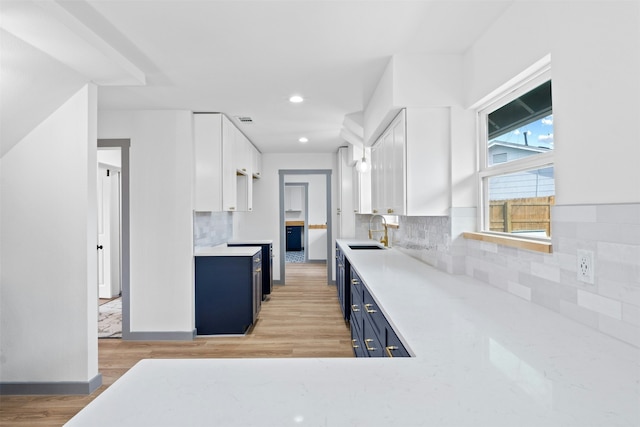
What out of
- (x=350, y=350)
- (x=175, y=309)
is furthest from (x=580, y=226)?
(x=175, y=309)

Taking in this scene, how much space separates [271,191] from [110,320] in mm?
3281

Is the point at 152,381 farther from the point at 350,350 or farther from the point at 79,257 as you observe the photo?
the point at 350,350

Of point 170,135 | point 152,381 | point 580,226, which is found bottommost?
point 152,381

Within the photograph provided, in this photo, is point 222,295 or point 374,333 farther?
point 222,295

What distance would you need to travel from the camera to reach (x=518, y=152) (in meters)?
2.01

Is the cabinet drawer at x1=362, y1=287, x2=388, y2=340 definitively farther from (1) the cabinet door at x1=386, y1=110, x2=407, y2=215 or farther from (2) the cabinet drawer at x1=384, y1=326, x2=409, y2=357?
(1) the cabinet door at x1=386, y1=110, x2=407, y2=215

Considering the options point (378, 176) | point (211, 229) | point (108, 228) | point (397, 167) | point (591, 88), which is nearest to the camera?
point (591, 88)

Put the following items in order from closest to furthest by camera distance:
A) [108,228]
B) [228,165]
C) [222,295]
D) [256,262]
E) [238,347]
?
1. [238,347]
2. [222,295]
3. [228,165]
4. [256,262]
5. [108,228]

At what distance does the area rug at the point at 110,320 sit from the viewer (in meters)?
4.02

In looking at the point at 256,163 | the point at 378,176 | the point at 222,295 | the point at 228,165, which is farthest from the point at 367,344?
the point at 256,163

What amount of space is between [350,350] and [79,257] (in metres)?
2.42

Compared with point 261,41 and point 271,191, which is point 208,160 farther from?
point 271,191

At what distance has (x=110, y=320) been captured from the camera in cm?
451

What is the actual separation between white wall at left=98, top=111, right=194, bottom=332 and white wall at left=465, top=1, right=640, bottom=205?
3.17 metres
